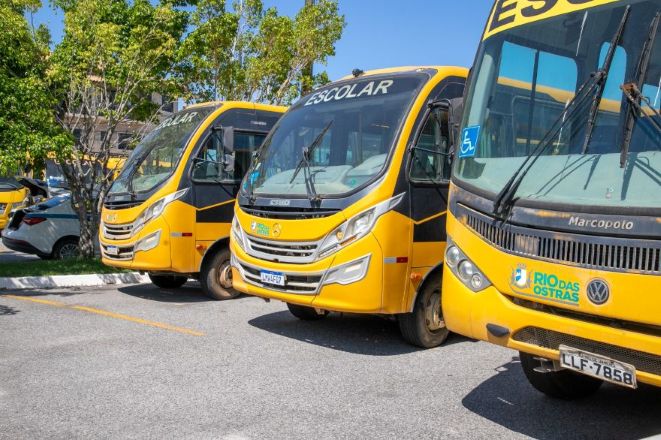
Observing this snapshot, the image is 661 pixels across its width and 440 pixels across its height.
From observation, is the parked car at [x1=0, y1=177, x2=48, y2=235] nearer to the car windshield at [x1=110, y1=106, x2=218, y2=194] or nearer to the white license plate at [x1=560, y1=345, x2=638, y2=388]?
the car windshield at [x1=110, y1=106, x2=218, y2=194]

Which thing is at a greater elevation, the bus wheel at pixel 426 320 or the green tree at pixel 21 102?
the green tree at pixel 21 102

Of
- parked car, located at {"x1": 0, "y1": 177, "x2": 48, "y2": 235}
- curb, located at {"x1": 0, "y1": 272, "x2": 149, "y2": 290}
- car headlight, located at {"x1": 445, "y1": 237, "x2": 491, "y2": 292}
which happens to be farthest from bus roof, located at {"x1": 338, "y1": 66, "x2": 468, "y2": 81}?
parked car, located at {"x1": 0, "y1": 177, "x2": 48, "y2": 235}

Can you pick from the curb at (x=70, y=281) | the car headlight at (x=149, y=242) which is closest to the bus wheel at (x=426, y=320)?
the car headlight at (x=149, y=242)

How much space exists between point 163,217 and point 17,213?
21.4 ft

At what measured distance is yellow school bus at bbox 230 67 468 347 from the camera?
242 inches

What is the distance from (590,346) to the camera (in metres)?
3.75

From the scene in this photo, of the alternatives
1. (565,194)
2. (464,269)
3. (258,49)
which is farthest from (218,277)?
(258,49)

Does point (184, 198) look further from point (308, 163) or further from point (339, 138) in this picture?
point (339, 138)

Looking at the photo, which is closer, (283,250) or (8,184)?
(283,250)

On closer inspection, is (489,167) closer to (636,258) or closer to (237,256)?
(636,258)

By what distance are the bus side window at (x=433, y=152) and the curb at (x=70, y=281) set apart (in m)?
6.58

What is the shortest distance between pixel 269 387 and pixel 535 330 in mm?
2283

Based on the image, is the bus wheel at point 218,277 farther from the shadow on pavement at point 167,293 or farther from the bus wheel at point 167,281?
the bus wheel at point 167,281

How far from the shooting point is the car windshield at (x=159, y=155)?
9.40 metres
